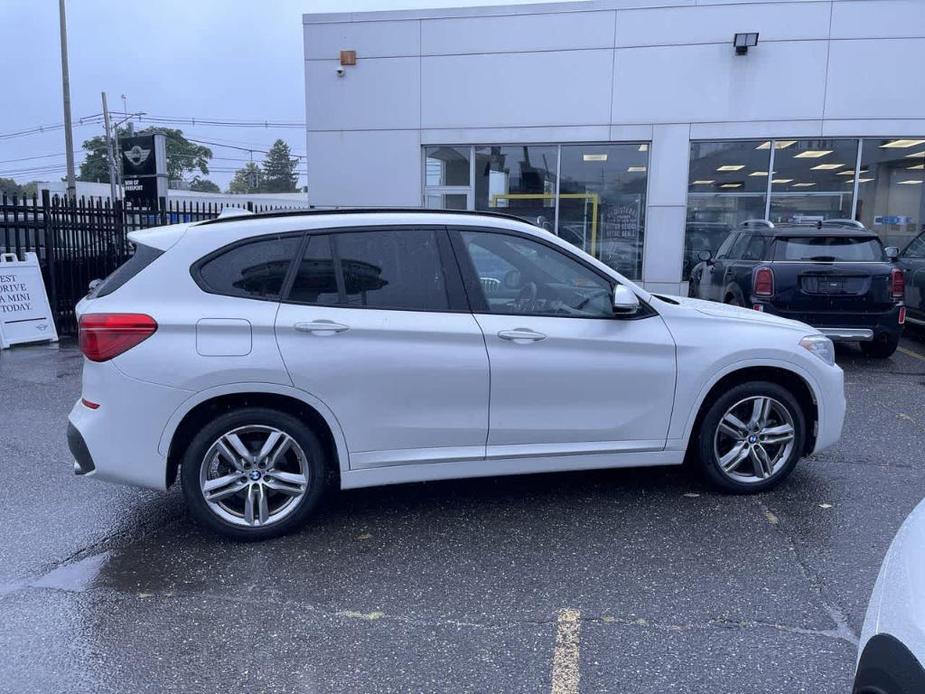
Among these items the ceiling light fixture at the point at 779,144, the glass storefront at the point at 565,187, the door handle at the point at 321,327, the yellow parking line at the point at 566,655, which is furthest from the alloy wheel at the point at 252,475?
the ceiling light fixture at the point at 779,144

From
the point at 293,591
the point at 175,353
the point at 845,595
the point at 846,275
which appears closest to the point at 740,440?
the point at 845,595

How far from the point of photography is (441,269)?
4.15m

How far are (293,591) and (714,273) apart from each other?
8433 millimetres

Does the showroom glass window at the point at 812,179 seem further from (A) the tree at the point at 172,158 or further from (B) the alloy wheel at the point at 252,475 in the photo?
(A) the tree at the point at 172,158

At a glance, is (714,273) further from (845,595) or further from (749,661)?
(749,661)

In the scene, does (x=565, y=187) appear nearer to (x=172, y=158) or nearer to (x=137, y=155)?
(x=137, y=155)

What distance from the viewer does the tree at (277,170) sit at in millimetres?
119125

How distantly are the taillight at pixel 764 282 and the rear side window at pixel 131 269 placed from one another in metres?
6.79

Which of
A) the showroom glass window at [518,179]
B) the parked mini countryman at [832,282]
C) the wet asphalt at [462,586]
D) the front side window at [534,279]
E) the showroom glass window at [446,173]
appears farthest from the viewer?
the showroom glass window at [446,173]

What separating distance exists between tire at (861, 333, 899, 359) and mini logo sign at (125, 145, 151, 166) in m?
14.8

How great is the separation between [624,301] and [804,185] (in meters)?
11.6

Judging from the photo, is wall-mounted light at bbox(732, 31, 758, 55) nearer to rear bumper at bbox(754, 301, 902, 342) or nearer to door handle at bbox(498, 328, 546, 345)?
rear bumper at bbox(754, 301, 902, 342)

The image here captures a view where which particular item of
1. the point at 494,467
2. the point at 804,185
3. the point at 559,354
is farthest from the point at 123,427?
the point at 804,185

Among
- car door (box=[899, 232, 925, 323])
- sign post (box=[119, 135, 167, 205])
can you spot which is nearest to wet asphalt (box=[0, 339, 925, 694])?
car door (box=[899, 232, 925, 323])
